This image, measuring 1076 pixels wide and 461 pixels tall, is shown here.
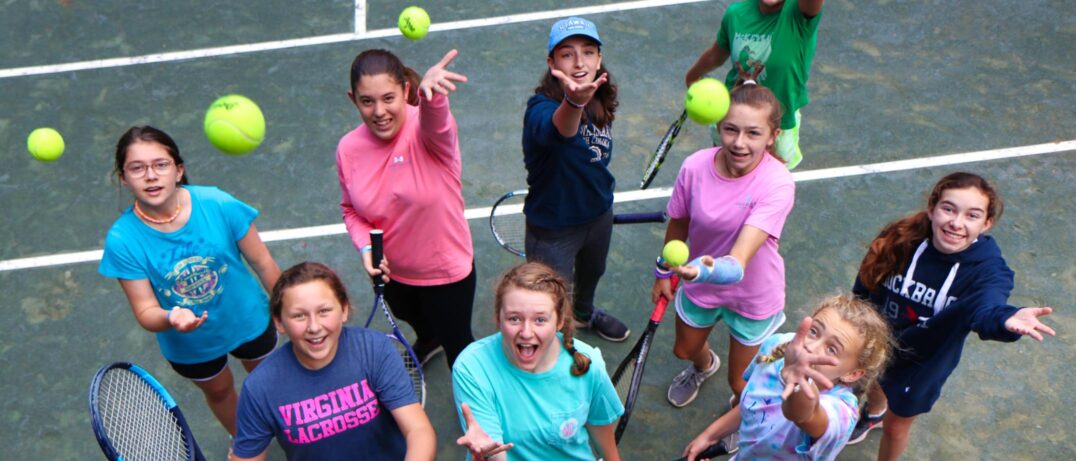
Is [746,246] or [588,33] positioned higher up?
[588,33]

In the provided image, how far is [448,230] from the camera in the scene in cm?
Result: 419

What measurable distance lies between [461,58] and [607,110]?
12.4 feet

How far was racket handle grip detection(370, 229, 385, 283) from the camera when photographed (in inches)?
157

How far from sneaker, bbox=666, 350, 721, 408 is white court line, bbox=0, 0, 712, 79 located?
4.40 metres

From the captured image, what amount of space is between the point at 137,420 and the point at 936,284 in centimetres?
324

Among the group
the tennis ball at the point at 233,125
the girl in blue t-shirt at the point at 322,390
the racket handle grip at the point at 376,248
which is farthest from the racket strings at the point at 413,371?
the tennis ball at the point at 233,125

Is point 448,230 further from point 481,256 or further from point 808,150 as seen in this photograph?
point 808,150

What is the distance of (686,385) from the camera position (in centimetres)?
489

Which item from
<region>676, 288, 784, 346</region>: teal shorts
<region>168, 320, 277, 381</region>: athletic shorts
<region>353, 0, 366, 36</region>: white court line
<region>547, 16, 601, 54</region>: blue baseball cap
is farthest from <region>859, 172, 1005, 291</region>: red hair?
<region>353, 0, 366, 36</region>: white court line

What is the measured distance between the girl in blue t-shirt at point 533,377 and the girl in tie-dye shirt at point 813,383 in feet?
1.78

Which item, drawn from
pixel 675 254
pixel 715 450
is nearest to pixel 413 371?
pixel 675 254

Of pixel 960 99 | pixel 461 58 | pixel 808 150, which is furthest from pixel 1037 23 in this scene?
pixel 461 58

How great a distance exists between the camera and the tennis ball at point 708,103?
13.3 ft

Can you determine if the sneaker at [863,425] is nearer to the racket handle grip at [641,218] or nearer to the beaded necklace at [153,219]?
the racket handle grip at [641,218]
